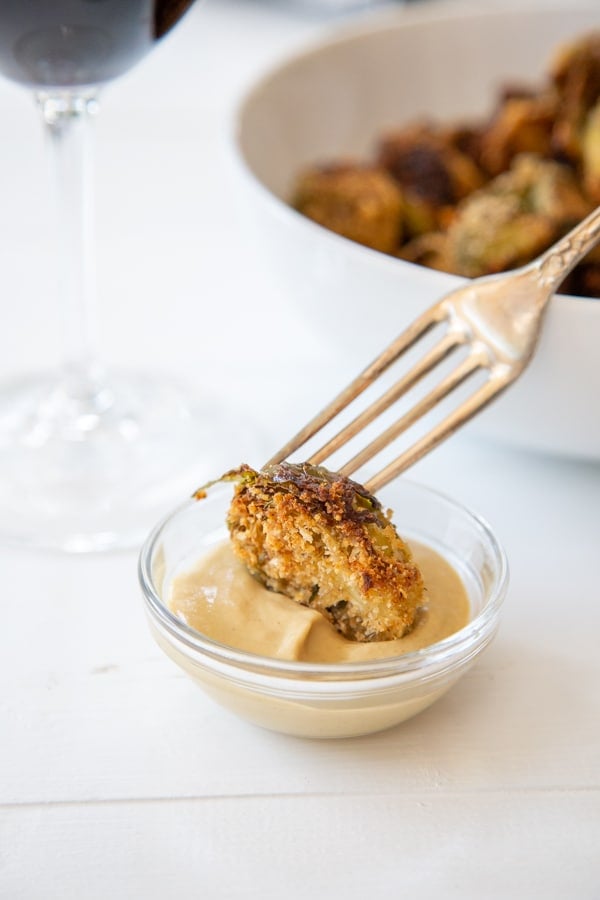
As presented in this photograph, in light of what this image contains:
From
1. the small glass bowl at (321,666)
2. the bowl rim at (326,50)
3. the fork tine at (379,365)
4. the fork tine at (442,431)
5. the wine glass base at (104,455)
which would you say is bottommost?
the wine glass base at (104,455)

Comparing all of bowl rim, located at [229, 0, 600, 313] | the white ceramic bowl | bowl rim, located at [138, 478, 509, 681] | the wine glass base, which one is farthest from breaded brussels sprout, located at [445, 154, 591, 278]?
bowl rim, located at [138, 478, 509, 681]

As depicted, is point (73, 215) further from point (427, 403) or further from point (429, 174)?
point (429, 174)

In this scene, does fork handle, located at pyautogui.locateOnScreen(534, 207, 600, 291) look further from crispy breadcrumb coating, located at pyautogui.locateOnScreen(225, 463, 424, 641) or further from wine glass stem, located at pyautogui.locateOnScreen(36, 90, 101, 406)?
wine glass stem, located at pyautogui.locateOnScreen(36, 90, 101, 406)

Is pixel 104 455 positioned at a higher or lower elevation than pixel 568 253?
lower

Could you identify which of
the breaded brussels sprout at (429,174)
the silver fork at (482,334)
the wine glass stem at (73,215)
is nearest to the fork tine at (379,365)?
the silver fork at (482,334)

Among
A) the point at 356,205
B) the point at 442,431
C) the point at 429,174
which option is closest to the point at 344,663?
the point at 442,431

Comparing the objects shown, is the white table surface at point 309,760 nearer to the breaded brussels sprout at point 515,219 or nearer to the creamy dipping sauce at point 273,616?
the creamy dipping sauce at point 273,616
